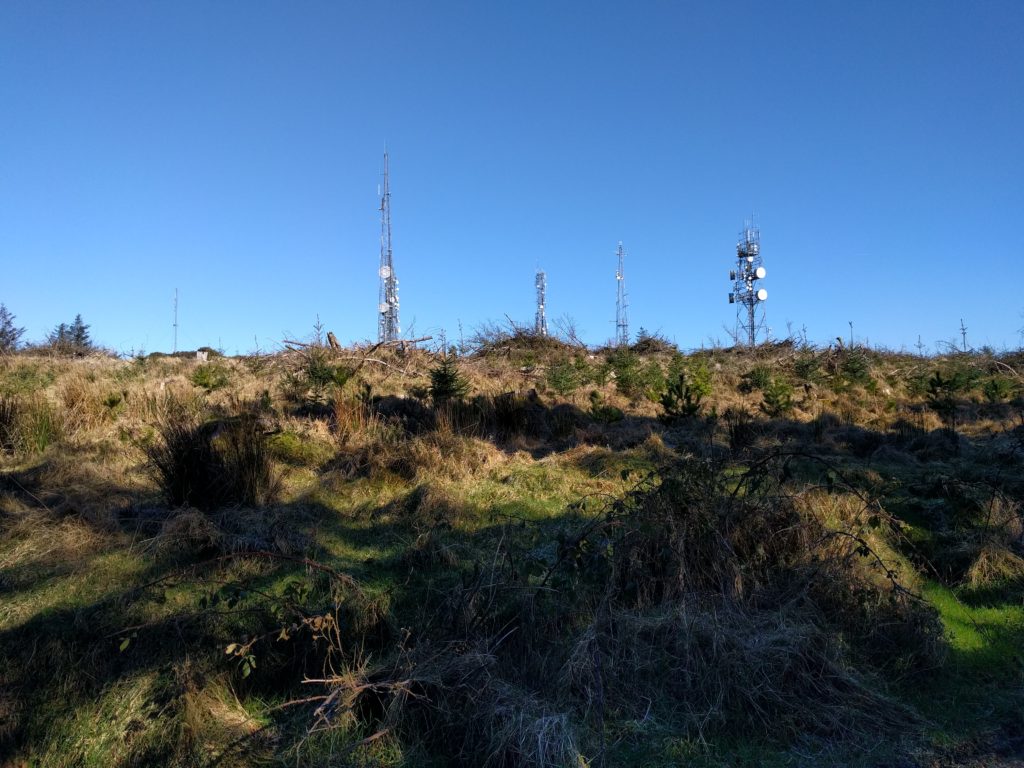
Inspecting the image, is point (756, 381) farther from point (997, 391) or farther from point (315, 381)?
point (315, 381)

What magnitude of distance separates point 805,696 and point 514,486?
12.0 feet

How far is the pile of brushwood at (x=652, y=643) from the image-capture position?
127 inches

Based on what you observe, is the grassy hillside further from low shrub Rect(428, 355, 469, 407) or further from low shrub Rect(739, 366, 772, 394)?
low shrub Rect(739, 366, 772, 394)

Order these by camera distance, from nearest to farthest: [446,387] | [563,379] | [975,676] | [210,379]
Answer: [975,676] → [446,387] → [563,379] → [210,379]

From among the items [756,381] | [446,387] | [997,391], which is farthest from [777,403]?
[446,387]

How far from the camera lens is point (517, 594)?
408 centimetres

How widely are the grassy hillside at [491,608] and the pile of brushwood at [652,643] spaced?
2cm

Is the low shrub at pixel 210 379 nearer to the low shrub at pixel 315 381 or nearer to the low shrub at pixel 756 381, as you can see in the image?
the low shrub at pixel 315 381

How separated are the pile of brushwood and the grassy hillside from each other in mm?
16

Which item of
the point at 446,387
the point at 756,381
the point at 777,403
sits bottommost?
the point at 777,403

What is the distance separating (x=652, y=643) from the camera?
146 inches

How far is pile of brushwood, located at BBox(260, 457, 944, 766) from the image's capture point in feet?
10.6

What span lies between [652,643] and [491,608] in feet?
3.18

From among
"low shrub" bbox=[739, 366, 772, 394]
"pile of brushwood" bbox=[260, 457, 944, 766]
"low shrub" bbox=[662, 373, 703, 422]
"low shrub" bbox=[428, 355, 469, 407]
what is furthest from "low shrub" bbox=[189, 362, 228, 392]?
"low shrub" bbox=[739, 366, 772, 394]
